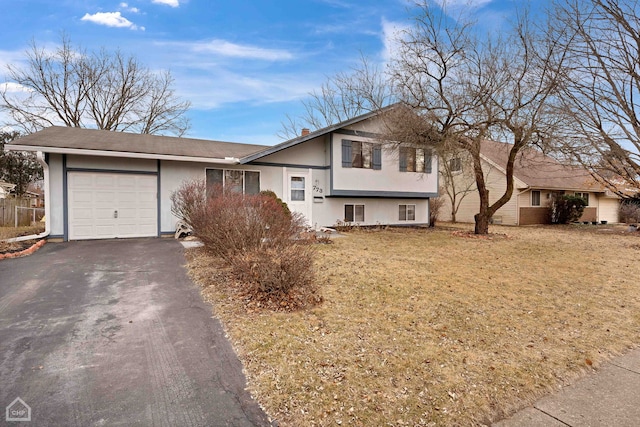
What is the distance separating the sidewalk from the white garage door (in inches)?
436

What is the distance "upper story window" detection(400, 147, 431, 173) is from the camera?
15.1 meters

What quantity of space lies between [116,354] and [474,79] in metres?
13.5

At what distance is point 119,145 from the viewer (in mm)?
10742

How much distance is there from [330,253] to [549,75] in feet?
31.9

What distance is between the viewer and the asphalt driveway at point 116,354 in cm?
252

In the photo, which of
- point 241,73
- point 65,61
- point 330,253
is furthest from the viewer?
point 65,61

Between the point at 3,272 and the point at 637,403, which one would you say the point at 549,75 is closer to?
the point at 637,403

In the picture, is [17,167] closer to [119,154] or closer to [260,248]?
[119,154]

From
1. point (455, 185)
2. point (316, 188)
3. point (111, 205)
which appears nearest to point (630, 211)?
point (455, 185)

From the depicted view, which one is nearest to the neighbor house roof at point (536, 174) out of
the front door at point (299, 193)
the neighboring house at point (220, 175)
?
the neighboring house at point (220, 175)

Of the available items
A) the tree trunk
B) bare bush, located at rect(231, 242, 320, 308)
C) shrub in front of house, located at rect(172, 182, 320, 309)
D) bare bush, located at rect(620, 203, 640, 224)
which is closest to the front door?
shrub in front of house, located at rect(172, 182, 320, 309)

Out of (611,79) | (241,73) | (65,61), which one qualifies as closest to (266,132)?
(241,73)

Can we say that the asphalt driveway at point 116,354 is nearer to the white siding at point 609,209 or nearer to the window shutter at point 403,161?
the window shutter at point 403,161

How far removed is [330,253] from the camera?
8617mm
